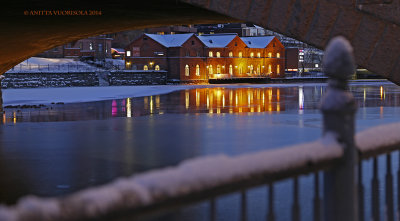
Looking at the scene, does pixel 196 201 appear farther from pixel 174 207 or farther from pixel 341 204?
pixel 341 204

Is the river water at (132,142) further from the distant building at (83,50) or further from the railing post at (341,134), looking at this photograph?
the distant building at (83,50)

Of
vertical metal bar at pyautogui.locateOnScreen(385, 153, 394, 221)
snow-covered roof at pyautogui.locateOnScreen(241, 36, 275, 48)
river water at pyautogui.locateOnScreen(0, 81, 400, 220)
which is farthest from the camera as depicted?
snow-covered roof at pyautogui.locateOnScreen(241, 36, 275, 48)

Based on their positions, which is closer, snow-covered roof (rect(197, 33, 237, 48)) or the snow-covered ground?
the snow-covered ground

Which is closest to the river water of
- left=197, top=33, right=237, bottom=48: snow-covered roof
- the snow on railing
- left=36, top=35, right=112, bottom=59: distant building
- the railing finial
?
the railing finial

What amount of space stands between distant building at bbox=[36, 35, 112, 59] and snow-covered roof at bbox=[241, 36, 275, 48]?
25.8m

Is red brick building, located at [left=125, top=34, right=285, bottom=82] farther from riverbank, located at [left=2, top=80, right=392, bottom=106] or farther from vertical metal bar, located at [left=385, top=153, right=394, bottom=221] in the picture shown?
vertical metal bar, located at [left=385, top=153, right=394, bottom=221]

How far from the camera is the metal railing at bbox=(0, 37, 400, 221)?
2.07 metres

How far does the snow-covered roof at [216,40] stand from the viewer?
97338 millimetres

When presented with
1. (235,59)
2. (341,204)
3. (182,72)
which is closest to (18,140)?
(341,204)

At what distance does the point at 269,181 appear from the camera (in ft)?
9.56

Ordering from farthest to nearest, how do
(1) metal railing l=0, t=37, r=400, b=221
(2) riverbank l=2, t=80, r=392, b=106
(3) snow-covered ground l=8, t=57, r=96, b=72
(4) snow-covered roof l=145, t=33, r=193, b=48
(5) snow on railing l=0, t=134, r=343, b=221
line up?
1. (4) snow-covered roof l=145, t=33, r=193, b=48
2. (3) snow-covered ground l=8, t=57, r=96, b=72
3. (2) riverbank l=2, t=80, r=392, b=106
4. (1) metal railing l=0, t=37, r=400, b=221
5. (5) snow on railing l=0, t=134, r=343, b=221

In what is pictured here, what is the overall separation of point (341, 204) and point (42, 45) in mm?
20820

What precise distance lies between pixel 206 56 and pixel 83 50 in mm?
21854

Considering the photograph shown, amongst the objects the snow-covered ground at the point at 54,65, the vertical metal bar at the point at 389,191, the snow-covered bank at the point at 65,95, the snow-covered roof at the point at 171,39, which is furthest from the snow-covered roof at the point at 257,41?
the vertical metal bar at the point at 389,191
